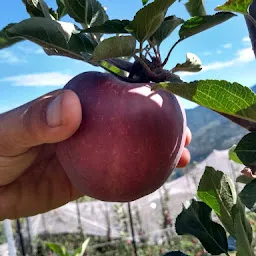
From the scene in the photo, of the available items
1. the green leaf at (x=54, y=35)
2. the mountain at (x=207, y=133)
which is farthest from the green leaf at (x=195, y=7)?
the mountain at (x=207, y=133)

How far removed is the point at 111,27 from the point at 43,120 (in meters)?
0.15

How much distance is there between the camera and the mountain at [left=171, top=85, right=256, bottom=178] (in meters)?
13.7

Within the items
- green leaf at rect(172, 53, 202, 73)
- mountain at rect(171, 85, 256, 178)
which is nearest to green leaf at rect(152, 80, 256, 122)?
green leaf at rect(172, 53, 202, 73)

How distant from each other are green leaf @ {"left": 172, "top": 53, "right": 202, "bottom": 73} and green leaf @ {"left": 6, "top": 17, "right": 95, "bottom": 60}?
0.13 m

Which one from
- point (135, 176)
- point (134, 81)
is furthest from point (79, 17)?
point (135, 176)

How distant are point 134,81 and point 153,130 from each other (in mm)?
83

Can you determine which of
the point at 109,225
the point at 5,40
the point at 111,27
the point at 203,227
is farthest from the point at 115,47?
the point at 109,225

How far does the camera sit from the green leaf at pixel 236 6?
476mm

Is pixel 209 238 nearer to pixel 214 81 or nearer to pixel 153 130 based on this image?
pixel 153 130

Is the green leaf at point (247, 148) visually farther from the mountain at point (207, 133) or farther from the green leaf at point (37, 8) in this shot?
the mountain at point (207, 133)

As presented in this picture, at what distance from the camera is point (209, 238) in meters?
0.73

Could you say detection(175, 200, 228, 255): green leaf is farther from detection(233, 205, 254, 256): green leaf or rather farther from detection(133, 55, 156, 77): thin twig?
detection(133, 55, 156, 77): thin twig

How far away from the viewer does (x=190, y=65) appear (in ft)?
2.10

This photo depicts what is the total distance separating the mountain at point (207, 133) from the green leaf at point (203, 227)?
39.2ft
